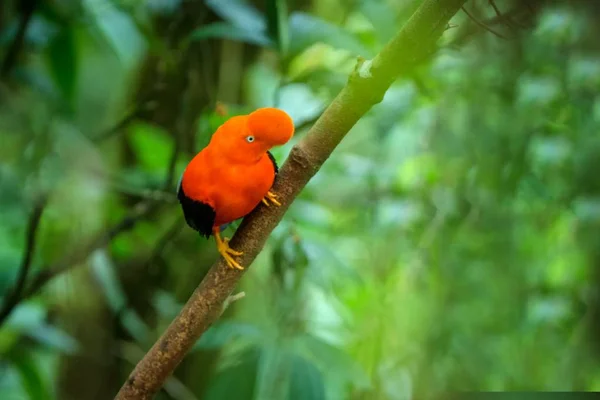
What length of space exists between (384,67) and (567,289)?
0.69 meters

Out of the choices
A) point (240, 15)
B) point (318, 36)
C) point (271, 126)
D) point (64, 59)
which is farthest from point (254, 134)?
point (64, 59)

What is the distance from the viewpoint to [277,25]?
85cm

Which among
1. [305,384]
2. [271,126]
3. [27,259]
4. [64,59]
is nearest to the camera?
[271,126]

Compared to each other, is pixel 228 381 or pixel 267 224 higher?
pixel 267 224

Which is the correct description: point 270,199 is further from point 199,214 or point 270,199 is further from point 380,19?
point 380,19

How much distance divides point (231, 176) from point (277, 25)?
400 mm

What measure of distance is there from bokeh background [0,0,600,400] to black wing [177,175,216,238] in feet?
0.64

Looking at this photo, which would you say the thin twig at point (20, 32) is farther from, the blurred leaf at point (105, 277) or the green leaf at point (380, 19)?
the green leaf at point (380, 19)

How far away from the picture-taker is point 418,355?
112 cm

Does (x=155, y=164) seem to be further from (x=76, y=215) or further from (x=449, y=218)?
(x=449, y=218)

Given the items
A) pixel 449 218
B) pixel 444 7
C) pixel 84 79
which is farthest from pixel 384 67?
pixel 84 79

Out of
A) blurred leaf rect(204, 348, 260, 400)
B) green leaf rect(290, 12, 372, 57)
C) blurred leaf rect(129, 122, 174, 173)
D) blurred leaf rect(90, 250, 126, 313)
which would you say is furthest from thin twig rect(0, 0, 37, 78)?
blurred leaf rect(204, 348, 260, 400)

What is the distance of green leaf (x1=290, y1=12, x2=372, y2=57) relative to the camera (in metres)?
0.83

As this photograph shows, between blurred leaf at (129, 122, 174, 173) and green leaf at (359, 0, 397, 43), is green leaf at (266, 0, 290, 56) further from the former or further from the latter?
blurred leaf at (129, 122, 174, 173)
